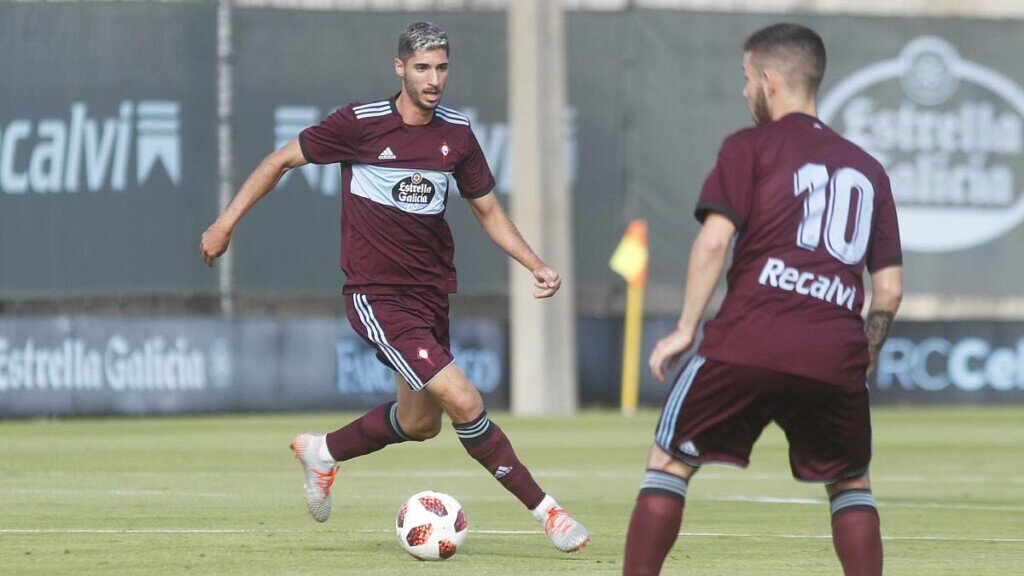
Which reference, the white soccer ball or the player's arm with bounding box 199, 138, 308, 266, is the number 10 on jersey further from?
the player's arm with bounding box 199, 138, 308, 266

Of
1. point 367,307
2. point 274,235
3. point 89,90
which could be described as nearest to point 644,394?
point 274,235

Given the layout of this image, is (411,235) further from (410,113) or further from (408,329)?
(410,113)

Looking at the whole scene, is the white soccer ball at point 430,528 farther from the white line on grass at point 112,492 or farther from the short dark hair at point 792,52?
the white line on grass at point 112,492

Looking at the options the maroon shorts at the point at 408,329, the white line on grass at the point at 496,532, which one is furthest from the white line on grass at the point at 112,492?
the maroon shorts at the point at 408,329

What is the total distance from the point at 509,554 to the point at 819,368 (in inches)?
112

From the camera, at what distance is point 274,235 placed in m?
26.1

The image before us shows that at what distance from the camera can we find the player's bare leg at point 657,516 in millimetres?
5914

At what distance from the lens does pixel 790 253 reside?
5891mm

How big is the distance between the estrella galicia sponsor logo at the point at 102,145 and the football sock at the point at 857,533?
67.2ft

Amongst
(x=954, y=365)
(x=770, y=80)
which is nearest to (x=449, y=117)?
(x=770, y=80)

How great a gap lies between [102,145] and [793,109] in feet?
68.5

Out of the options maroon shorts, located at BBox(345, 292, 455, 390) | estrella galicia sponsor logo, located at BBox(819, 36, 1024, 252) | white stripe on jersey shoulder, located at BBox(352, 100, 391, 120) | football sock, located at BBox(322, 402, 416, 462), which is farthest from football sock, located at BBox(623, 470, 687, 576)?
estrella galicia sponsor logo, located at BBox(819, 36, 1024, 252)

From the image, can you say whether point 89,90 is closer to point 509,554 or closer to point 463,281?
point 463,281

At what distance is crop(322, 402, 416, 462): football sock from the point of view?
29.5 ft
